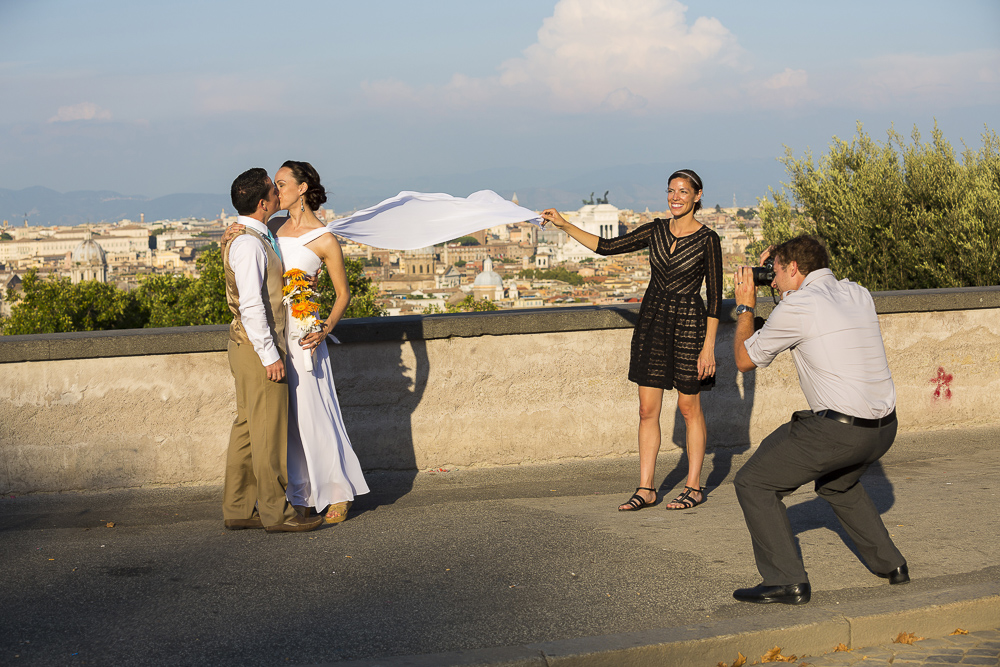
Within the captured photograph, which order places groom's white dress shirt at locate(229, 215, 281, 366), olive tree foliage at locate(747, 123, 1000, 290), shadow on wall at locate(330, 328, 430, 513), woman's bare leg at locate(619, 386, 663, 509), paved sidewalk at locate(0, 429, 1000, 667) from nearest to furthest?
paved sidewalk at locate(0, 429, 1000, 667)
groom's white dress shirt at locate(229, 215, 281, 366)
woman's bare leg at locate(619, 386, 663, 509)
shadow on wall at locate(330, 328, 430, 513)
olive tree foliage at locate(747, 123, 1000, 290)

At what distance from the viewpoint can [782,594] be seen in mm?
3879

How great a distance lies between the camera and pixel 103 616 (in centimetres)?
383

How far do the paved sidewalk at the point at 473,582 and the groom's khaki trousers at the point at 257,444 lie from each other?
170 mm

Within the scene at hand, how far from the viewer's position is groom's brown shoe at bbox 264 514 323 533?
486cm

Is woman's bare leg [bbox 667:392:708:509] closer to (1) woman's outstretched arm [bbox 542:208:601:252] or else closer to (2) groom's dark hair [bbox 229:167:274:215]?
(1) woman's outstretched arm [bbox 542:208:601:252]

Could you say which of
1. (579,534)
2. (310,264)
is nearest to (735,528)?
(579,534)

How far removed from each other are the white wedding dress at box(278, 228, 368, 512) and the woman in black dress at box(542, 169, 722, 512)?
1.46 m

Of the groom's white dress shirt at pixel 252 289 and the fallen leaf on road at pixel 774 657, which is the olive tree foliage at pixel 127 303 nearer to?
the groom's white dress shirt at pixel 252 289

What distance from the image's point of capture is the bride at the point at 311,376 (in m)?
4.94

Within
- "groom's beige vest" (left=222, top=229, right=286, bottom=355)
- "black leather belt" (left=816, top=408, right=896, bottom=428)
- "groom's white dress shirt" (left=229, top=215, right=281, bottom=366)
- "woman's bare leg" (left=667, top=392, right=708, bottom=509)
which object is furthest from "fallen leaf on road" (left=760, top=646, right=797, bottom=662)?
"groom's beige vest" (left=222, top=229, right=286, bottom=355)

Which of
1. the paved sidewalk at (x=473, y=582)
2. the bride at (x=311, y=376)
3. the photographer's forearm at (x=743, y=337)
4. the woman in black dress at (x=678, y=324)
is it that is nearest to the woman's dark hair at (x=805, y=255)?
the photographer's forearm at (x=743, y=337)

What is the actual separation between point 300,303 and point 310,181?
668mm

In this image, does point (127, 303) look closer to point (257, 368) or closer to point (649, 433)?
point (257, 368)

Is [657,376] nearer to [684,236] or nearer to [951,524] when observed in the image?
[684,236]
